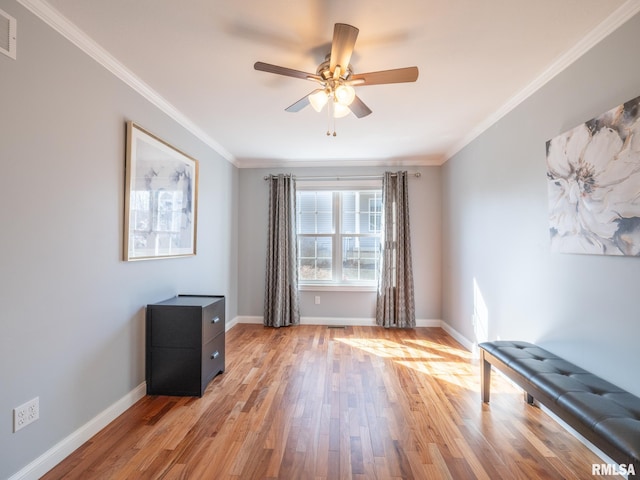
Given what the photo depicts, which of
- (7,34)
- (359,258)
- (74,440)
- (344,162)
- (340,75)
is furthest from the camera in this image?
(359,258)

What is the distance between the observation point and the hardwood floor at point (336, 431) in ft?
4.94

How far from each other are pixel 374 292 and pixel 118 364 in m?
3.18

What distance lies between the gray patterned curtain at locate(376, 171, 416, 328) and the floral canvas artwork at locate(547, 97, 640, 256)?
214 centimetres

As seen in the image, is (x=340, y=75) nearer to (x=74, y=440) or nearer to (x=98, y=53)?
(x=98, y=53)

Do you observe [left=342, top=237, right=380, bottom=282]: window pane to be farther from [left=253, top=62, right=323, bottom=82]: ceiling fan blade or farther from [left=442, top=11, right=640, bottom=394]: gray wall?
[left=253, top=62, right=323, bottom=82]: ceiling fan blade

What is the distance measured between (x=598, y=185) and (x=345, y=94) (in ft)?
5.21

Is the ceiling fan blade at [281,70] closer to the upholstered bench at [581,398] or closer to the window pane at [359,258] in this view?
the upholstered bench at [581,398]

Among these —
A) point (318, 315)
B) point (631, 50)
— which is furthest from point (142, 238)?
point (631, 50)

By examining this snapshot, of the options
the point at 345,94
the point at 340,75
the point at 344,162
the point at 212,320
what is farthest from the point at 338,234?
the point at 340,75

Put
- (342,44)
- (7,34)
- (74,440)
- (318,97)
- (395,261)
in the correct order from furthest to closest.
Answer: (395,261)
(318,97)
(74,440)
(342,44)
(7,34)

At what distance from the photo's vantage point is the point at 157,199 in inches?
92.2

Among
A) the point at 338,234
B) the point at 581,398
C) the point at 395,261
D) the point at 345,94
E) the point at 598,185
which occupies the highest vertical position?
the point at 345,94

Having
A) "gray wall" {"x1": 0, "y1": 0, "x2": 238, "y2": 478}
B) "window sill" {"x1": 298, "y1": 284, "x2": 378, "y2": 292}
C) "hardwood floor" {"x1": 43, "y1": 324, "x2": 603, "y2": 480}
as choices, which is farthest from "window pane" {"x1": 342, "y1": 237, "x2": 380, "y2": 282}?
"gray wall" {"x1": 0, "y1": 0, "x2": 238, "y2": 478}

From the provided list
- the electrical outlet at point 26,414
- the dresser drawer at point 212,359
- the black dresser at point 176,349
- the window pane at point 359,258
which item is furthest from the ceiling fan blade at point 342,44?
the window pane at point 359,258
